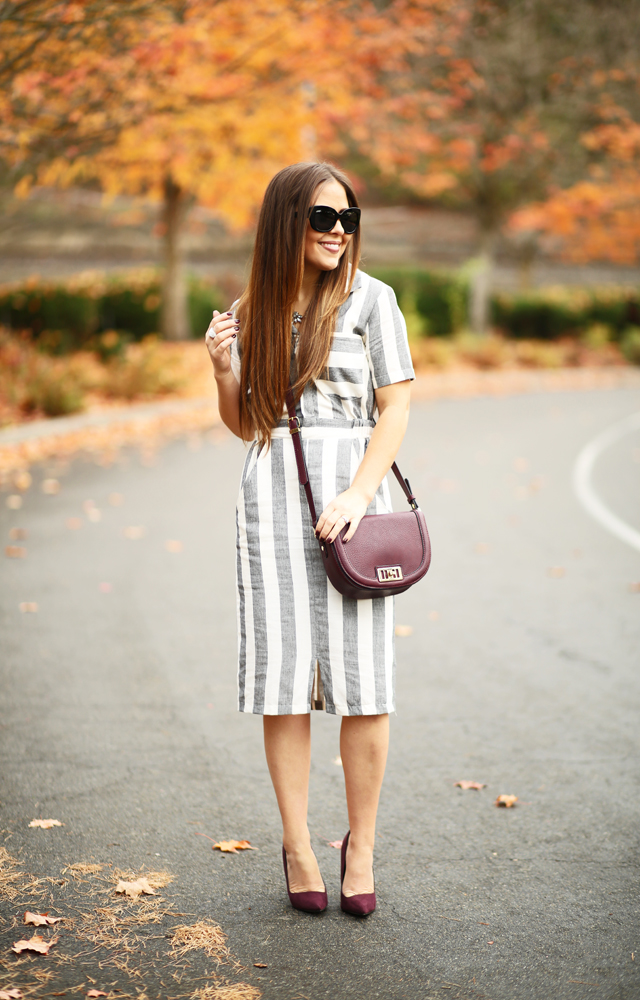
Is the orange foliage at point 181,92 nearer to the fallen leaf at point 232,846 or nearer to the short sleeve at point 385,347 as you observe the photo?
the short sleeve at point 385,347

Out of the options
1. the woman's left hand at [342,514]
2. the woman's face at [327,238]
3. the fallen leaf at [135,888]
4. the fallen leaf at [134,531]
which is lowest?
the fallen leaf at [135,888]

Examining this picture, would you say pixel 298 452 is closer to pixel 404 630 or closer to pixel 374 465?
pixel 374 465

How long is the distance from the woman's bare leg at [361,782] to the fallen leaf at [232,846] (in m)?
0.50

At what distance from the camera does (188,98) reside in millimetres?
12281

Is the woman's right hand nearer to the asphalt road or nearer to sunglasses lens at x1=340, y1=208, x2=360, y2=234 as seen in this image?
sunglasses lens at x1=340, y1=208, x2=360, y2=234

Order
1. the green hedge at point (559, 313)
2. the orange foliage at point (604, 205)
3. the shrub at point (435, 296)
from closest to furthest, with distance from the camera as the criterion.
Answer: the orange foliage at point (604, 205) < the shrub at point (435, 296) < the green hedge at point (559, 313)

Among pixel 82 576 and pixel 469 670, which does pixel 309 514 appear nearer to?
pixel 469 670

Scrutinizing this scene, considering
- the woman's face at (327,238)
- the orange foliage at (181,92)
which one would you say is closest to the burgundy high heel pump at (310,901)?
the woman's face at (327,238)

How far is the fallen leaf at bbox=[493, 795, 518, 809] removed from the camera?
361 centimetres

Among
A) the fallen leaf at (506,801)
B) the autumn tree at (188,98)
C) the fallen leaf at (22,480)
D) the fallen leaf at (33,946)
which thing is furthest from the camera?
the autumn tree at (188,98)

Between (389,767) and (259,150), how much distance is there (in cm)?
1636

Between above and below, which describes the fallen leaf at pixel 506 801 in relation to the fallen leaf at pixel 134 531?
below

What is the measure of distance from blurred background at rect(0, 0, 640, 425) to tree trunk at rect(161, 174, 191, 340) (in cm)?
4

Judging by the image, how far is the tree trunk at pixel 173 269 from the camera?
20.0 meters
